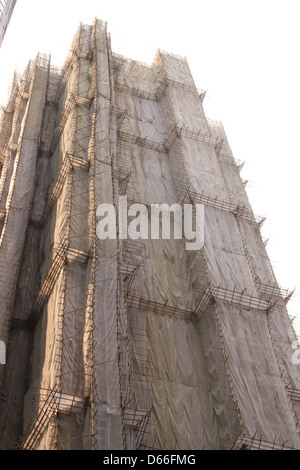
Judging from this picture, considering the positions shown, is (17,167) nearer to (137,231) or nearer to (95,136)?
(95,136)

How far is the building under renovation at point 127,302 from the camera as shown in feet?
47.3

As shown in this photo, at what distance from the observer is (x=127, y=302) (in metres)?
18.4

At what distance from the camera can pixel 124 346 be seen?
15.3 meters

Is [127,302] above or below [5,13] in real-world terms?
below

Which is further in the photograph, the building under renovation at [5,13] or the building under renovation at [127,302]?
the building under renovation at [5,13]

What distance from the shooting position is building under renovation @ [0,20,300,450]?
567 inches

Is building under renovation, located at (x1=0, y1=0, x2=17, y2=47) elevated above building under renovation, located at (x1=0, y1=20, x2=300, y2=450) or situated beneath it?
elevated above

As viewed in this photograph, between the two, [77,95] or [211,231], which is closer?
[211,231]

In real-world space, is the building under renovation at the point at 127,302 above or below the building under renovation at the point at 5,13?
below

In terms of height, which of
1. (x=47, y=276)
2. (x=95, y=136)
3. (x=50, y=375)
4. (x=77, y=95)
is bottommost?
(x=50, y=375)

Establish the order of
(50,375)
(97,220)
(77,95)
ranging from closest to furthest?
(50,375)
(97,220)
(77,95)

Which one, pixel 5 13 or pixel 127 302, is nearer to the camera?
pixel 127 302
